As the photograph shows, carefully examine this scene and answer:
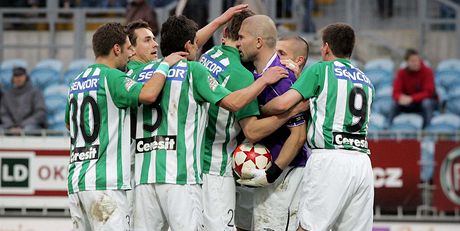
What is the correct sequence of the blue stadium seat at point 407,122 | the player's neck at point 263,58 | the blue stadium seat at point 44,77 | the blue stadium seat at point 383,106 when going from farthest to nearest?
the blue stadium seat at point 44,77
the blue stadium seat at point 383,106
the blue stadium seat at point 407,122
the player's neck at point 263,58

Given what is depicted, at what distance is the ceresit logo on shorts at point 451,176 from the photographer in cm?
1468

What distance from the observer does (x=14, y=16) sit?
2025cm

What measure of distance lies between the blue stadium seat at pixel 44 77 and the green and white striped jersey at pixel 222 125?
9.31 meters

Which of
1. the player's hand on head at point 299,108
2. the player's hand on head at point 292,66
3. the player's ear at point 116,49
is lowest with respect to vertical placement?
the player's hand on head at point 299,108

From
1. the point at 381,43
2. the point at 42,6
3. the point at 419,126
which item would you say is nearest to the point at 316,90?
the point at 419,126

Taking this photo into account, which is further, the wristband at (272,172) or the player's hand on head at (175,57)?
the wristband at (272,172)

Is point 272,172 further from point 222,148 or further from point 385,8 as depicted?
point 385,8

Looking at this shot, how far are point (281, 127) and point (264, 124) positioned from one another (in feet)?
1.02

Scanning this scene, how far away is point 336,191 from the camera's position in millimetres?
9562

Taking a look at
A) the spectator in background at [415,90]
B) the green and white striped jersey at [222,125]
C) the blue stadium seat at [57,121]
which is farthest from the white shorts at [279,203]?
the blue stadium seat at [57,121]

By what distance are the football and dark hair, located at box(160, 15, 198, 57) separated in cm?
94

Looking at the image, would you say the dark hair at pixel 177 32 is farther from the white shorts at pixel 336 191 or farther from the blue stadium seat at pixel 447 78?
the blue stadium seat at pixel 447 78

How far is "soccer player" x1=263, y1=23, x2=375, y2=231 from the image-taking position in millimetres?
9570

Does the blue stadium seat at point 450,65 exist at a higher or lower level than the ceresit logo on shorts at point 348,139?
higher
